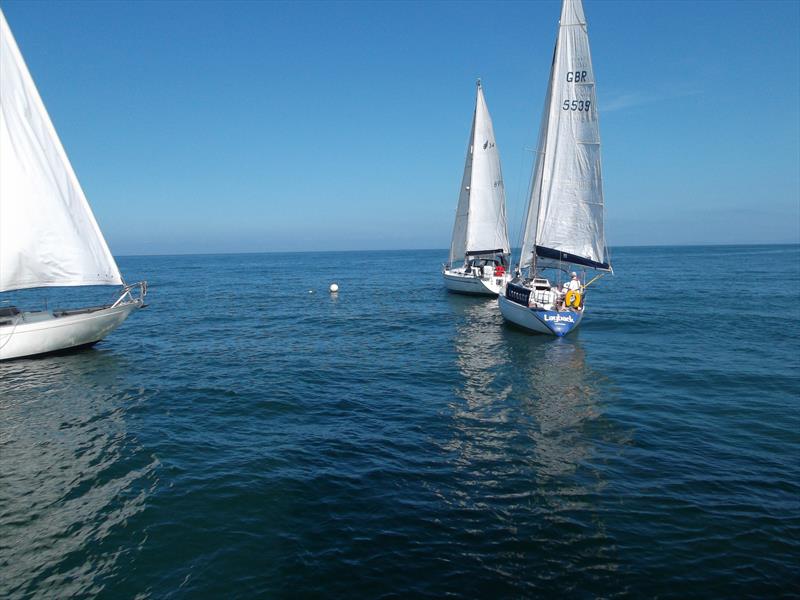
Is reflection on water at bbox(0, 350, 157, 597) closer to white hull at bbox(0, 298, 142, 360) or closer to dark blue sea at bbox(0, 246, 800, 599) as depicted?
dark blue sea at bbox(0, 246, 800, 599)

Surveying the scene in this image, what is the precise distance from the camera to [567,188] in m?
31.2

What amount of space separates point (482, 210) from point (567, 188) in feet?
65.6

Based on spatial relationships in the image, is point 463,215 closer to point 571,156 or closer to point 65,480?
point 571,156

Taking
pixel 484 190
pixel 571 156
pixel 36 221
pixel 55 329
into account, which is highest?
pixel 484 190

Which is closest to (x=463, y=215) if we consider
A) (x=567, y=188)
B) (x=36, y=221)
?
(x=567, y=188)

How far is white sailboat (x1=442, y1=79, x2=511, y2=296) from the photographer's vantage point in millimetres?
50312

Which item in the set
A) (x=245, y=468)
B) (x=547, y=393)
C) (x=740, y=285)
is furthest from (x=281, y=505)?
(x=740, y=285)

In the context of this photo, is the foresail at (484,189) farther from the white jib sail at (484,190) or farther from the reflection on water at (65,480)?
the reflection on water at (65,480)

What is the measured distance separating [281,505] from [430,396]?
9.25 meters

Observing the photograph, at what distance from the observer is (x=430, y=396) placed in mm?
19672

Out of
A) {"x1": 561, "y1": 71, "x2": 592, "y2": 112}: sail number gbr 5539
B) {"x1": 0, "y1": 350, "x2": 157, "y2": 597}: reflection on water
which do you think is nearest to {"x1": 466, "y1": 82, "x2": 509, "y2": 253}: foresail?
{"x1": 561, "y1": 71, "x2": 592, "y2": 112}: sail number gbr 5539

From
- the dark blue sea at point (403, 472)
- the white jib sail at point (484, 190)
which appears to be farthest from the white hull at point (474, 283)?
the dark blue sea at point (403, 472)

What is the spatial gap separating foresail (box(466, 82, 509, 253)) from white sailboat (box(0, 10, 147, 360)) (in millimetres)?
34622

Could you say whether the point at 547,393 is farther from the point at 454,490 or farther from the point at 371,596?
the point at 371,596
